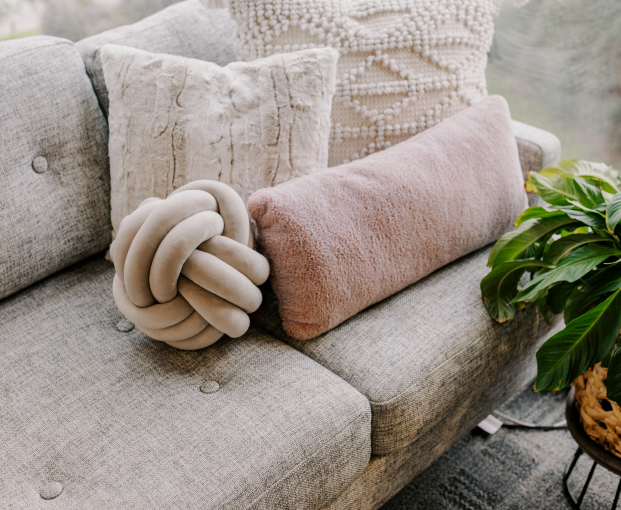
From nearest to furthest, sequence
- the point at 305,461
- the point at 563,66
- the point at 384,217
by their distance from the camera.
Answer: the point at 305,461 < the point at 384,217 < the point at 563,66

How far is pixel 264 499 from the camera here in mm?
762

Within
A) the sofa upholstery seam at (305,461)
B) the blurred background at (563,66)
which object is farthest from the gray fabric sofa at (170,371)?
the blurred background at (563,66)

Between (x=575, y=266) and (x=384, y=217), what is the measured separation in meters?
0.34

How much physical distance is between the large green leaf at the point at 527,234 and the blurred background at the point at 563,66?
3.80ft

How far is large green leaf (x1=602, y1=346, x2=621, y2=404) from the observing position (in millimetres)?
825

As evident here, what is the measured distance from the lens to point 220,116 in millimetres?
1052

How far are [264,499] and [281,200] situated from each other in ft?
1.61

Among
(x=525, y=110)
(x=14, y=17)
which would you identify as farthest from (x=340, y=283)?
(x=525, y=110)

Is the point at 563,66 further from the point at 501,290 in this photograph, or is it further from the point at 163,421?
the point at 163,421

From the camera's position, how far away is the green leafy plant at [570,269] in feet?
2.79

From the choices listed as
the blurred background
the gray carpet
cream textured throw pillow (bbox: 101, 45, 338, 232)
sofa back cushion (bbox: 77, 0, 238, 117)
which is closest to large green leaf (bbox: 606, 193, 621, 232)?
cream textured throw pillow (bbox: 101, 45, 338, 232)

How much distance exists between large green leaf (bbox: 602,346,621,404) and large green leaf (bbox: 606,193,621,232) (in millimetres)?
200

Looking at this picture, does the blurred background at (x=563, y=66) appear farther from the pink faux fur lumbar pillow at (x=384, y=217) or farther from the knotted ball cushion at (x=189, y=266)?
the knotted ball cushion at (x=189, y=266)

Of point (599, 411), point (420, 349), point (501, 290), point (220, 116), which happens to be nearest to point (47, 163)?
point (220, 116)
